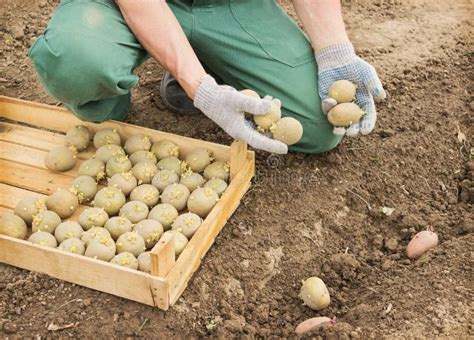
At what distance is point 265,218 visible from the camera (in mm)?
2713

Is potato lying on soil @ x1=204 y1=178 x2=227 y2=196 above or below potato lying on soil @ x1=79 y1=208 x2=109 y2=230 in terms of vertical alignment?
above

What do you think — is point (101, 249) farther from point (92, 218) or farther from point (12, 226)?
point (12, 226)

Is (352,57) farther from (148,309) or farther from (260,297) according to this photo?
(148,309)

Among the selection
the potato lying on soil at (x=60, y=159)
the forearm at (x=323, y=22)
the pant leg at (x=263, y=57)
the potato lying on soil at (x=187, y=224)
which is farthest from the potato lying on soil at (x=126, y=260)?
the forearm at (x=323, y=22)

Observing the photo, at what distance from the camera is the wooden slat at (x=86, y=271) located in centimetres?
218

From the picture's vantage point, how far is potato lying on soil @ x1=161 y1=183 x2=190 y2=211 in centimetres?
256

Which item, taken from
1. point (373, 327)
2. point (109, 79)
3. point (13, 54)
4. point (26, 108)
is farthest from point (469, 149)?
point (13, 54)

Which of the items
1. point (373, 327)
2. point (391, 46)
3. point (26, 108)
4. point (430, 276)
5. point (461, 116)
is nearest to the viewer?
point (373, 327)

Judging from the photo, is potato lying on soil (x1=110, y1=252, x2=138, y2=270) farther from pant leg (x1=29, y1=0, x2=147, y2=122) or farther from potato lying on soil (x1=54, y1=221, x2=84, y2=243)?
pant leg (x1=29, y1=0, x2=147, y2=122)

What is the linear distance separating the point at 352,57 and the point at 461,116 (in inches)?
32.9

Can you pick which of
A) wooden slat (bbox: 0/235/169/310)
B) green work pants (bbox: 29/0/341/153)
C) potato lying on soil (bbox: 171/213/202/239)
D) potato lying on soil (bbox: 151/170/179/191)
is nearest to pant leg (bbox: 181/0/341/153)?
green work pants (bbox: 29/0/341/153)

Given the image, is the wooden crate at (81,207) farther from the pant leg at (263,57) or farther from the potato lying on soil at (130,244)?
the pant leg at (263,57)

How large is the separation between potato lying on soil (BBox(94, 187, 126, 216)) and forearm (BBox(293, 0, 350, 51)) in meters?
1.16

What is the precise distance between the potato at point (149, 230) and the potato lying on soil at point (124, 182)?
0.25 m
